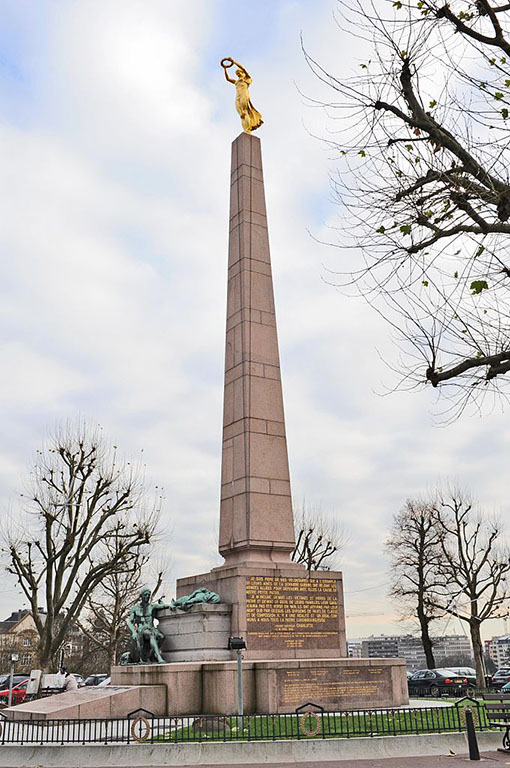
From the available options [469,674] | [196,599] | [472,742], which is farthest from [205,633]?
[469,674]

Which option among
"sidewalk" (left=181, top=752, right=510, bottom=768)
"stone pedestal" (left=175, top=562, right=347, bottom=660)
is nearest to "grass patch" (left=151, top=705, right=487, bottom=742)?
"sidewalk" (left=181, top=752, right=510, bottom=768)

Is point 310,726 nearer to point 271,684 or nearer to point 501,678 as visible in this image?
point 271,684

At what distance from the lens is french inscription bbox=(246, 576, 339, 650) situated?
51.3 ft

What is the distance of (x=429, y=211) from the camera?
1055 centimetres

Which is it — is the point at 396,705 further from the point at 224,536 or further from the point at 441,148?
the point at 441,148

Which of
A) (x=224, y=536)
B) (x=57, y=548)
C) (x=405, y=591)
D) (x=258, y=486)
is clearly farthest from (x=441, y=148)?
(x=405, y=591)

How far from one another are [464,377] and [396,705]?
26.5 feet

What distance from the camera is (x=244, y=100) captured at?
861 inches

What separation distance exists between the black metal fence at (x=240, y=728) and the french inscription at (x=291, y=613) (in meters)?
2.47

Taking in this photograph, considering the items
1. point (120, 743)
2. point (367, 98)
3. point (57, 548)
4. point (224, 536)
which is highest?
point (367, 98)

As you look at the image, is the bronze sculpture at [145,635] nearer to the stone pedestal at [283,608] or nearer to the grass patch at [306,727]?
the stone pedestal at [283,608]

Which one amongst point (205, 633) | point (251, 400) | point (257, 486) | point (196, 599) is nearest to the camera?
point (205, 633)

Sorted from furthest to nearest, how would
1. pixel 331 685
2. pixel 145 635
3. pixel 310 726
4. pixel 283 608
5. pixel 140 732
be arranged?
pixel 145 635
pixel 283 608
pixel 331 685
pixel 310 726
pixel 140 732

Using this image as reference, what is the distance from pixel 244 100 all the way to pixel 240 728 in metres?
16.8
